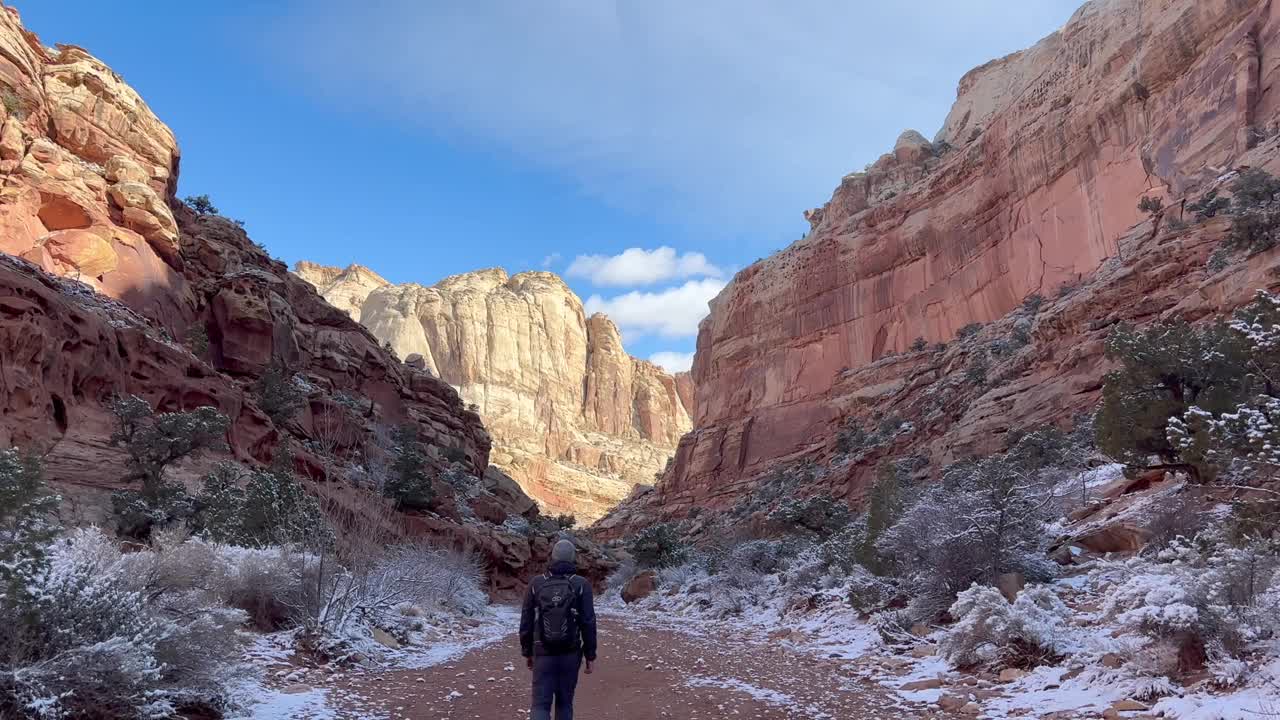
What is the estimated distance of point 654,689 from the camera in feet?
27.6

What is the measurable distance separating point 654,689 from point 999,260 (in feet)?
146

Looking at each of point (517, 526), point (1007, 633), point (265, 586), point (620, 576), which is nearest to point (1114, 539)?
point (1007, 633)

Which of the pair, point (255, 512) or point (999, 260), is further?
point (999, 260)

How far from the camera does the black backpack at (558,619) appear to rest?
16.8ft

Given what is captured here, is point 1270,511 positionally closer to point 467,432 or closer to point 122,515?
point 122,515

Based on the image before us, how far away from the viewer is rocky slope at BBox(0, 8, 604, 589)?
1706 centimetres

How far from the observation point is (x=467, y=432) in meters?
39.5

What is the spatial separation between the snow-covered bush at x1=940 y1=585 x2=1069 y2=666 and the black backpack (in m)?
4.92

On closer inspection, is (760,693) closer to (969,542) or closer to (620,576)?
(969,542)

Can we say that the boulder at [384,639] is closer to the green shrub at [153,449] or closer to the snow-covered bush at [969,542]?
the green shrub at [153,449]

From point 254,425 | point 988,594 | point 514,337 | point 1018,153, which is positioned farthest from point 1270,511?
point 514,337

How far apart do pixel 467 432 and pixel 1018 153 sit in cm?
3672

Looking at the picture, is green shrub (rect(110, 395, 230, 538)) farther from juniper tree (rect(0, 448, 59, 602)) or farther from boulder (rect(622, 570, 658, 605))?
boulder (rect(622, 570, 658, 605))

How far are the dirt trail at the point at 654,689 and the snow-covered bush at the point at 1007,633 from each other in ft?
3.60
